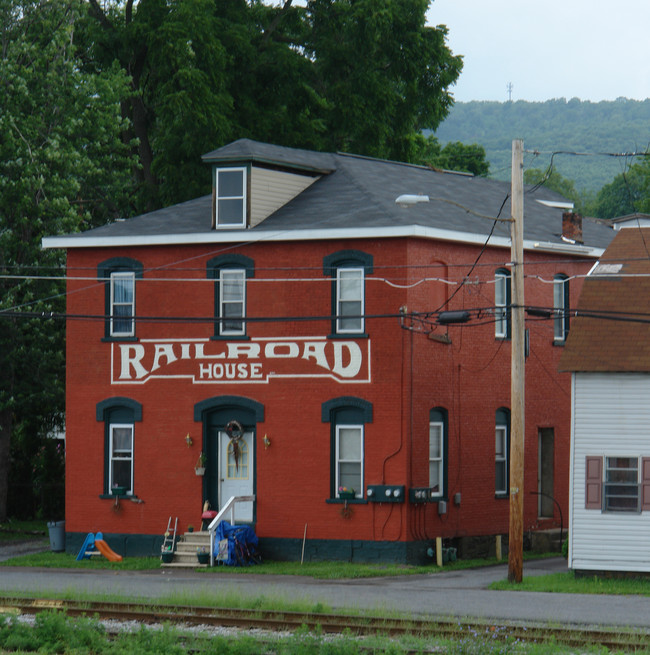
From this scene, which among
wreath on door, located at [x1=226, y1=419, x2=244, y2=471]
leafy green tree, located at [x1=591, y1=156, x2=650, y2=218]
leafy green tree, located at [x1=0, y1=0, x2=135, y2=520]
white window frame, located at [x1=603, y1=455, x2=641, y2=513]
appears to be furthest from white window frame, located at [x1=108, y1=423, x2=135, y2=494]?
leafy green tree, located at [x1=591, y1=156, x2=650, y2=218]

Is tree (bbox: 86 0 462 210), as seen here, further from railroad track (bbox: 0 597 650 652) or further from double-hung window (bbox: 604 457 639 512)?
railroad track (bbox: 0 597 650 652)

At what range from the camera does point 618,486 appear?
2886cm

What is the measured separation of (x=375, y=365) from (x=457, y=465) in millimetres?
3868

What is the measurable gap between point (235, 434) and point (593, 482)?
905 centimetres

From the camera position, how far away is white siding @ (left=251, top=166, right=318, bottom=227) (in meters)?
33.7

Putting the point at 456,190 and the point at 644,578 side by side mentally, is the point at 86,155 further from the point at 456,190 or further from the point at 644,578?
the point at 644,578

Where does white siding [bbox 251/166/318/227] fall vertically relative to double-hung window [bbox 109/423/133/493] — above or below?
above

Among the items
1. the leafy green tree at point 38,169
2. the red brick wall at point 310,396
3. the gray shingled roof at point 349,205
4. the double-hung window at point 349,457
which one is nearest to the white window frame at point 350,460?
the double-hung window at point 349,457

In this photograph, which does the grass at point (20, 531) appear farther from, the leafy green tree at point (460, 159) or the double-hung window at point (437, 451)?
the leafy green tree at point (460, 159)

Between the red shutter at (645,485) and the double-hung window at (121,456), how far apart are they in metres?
13.1

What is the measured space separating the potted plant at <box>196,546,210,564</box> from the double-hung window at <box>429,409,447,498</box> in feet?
18.8

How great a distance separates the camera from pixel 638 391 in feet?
94.3

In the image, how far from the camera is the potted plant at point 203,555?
31.4m

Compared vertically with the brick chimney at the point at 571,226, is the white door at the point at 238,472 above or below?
below
